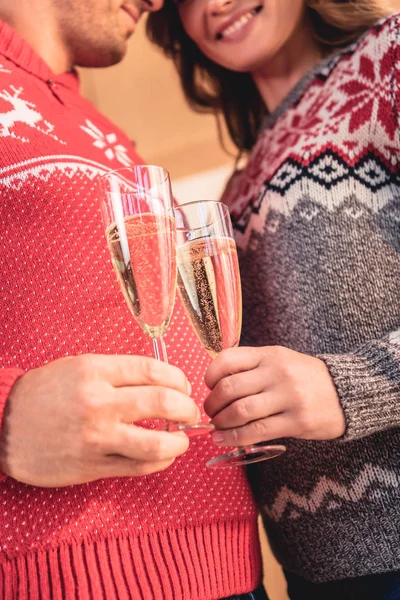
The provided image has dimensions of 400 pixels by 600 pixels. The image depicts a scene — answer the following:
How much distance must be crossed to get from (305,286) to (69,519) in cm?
49

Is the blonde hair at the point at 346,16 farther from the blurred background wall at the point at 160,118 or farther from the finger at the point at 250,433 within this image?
the blurred background wall at the point at 160,118

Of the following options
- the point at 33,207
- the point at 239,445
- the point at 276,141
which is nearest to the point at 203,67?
the point at 276,141

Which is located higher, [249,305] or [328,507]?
[249,305]

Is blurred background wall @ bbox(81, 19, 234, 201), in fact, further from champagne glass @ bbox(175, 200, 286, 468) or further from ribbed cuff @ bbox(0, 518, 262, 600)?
ribbed cuff @ bbox(0, 518, 262, 600)

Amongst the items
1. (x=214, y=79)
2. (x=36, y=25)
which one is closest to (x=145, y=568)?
(x=36, y=25)

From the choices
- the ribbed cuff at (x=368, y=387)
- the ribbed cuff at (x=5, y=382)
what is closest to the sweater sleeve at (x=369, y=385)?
the ribbed cuff at (x=368, y=387)

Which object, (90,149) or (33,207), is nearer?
(33,207)

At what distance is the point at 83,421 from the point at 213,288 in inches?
8.3

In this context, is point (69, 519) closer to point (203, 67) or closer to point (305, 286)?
point (305, 286)

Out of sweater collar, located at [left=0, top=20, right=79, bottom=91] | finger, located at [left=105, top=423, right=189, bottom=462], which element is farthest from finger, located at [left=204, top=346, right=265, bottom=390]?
sweater collar, located at [left=0, top=20, right=79, bottom=91]

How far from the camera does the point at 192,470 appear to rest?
2.44 feet

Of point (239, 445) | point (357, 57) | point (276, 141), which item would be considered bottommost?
point (239, 445)

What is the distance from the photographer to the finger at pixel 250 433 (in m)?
0.62

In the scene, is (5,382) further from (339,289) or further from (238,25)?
(238,25)
